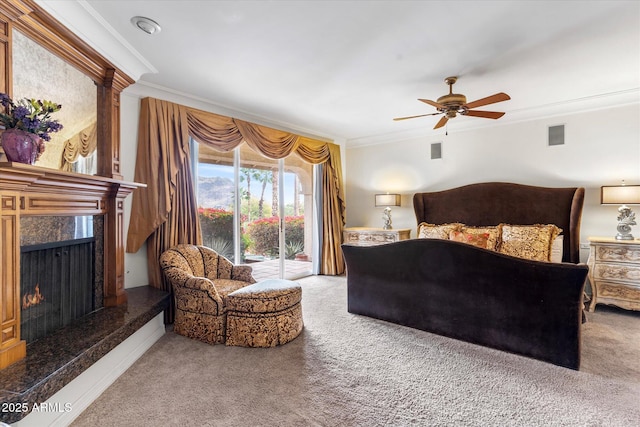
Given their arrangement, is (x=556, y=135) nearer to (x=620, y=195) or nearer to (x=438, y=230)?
(x=620, y=195)

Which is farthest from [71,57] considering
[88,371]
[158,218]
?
[88,371]

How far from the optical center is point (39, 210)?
1.97m

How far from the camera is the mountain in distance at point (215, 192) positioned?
4082mm

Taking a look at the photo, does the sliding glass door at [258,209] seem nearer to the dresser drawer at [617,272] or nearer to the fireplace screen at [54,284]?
the fireplace screen at [54,284]

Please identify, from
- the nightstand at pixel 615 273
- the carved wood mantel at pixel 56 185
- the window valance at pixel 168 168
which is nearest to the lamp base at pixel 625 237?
the nightstand at pixel 615 273

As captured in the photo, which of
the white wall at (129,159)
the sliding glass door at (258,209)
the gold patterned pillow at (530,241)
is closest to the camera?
the white wall at (129,159)

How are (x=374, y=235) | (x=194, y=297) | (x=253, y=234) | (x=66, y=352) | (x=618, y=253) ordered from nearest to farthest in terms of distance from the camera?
1. (x=66, y=352)
2. (x=194, y=297)
3. (x=618, y=253)
4. (x=253, y=234)
5. (x=374, y=235)

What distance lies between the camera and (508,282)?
8.25 feet

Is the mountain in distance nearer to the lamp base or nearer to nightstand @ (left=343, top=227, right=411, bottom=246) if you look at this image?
nightstand @ (left=343, top=227, right=411, bottom=246)

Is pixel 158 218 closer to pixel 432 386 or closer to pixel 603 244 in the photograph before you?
pixel 432 386

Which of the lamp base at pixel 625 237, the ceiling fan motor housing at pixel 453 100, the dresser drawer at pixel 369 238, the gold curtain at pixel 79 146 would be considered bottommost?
the dresser drawer at pixel 369 238

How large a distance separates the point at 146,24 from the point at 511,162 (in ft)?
15.5

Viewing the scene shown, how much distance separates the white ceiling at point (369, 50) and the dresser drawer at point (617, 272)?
2010 mm

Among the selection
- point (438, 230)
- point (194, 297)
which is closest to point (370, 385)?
point (194, 297)
